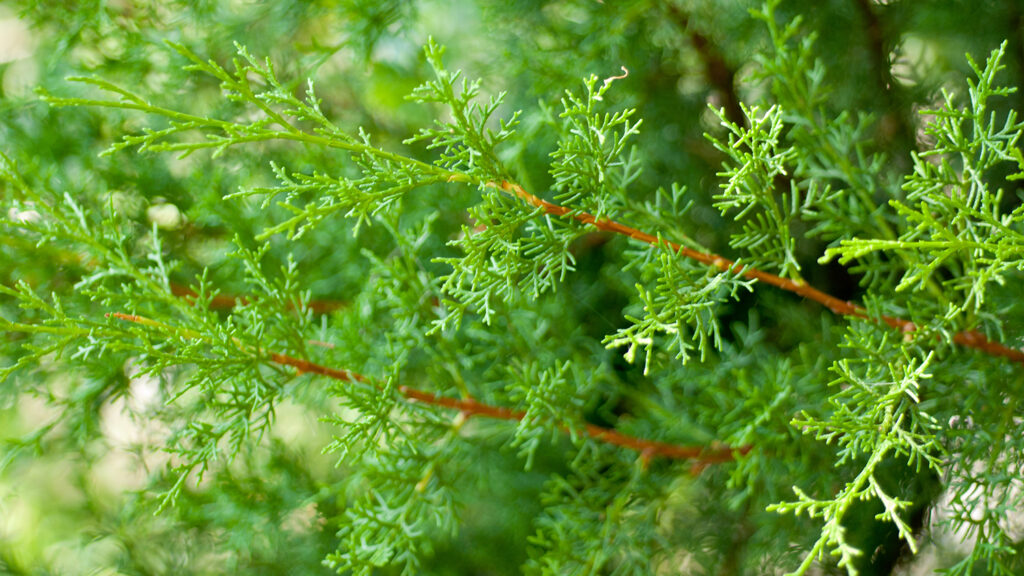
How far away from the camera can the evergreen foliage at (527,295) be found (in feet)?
1.68

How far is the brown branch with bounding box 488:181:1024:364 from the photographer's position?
464 millimetres

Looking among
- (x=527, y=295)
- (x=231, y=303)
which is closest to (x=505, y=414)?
(x=527, y=295)

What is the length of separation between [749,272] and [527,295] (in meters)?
0.13

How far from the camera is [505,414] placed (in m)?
0.64

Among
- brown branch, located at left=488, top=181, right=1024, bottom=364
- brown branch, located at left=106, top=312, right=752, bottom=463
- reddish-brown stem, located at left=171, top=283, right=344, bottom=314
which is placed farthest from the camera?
reddish-brown stem, located at left=171, top=283, right=344, bottom=314

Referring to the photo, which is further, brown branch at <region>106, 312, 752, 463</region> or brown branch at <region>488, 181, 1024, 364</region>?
brown branch at <region>106, 312, 752, 463</region>

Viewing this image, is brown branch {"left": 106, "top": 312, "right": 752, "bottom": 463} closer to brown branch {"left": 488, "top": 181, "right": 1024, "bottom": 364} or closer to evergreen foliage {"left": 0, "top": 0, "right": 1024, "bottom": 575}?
evergreen foliage {"left": 0, "top": 0, "right": 1024, "bottom": 575}

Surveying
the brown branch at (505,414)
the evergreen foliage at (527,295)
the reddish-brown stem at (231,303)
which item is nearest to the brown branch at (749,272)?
the evergreen foliage at (527,295)

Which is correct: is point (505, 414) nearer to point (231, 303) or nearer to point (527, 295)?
point (527, 295)

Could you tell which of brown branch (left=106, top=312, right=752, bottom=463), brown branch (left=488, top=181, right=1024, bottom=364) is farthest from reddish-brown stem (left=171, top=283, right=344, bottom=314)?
brown branch (left=488, top=181, right=1024, bottom=364)

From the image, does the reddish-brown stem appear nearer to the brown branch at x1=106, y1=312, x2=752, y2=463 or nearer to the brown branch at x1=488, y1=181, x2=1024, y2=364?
the brown branch at x1=106, y1=312, x2=752, y2=463

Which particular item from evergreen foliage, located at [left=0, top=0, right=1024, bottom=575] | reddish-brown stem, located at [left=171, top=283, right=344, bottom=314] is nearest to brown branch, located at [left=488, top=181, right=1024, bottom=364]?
evergreen foliage, located at [left=0, top=0, right=1024, bottom=575]

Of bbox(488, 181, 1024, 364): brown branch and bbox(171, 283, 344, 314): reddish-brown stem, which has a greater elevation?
bbox(171, 283, 344, 314): reddish-brown stem

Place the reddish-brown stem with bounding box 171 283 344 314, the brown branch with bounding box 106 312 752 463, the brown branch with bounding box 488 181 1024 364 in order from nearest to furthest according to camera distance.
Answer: the brown branch with bounding box 488 181 1024 364
the brown branch with bounding box 106 312 752 463
the reddish-brown stem with bounding box 171 283 344 314
